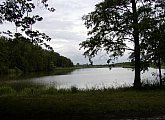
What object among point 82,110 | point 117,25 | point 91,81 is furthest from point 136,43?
point 91,81

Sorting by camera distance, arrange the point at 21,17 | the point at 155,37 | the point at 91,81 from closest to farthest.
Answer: the point at 21,17
the point at 155,37
the point at 91,81

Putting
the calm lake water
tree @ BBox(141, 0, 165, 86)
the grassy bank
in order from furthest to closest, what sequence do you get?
the calm lake water → tree @ BBox(141, 0, 165, 86) → the grassy bank

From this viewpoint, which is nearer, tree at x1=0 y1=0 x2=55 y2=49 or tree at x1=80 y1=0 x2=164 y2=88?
tree at x1=0 y1=0 x2=55 y2=49

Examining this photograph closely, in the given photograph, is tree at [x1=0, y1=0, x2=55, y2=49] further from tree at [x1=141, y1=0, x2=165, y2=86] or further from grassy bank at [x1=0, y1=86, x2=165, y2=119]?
tree at [x1=141, y1=0, x2=165, y2=86]

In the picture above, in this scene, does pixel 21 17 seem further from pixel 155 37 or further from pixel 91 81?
pixel 91 81

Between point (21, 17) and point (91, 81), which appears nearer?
point (21, 17)

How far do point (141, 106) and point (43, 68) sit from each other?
128 meters

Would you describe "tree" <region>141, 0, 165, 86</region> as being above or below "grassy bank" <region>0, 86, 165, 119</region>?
above

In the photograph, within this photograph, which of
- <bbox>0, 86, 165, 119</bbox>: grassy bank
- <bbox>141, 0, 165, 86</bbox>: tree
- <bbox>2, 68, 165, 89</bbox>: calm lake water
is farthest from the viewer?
<bbox>2, 68, 165, 89</bbox>: calm lake water

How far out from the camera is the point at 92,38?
25078 mm

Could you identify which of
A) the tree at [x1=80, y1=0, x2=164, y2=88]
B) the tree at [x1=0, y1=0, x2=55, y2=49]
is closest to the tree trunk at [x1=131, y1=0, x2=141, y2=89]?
the tree at [x1=80, y1=0, x2=164, y2=88]

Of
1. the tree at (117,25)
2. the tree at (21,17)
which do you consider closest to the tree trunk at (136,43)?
the tree at (117,25)

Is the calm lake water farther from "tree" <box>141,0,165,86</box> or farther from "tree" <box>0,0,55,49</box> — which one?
"tree" <box>0,0,55,49</box>

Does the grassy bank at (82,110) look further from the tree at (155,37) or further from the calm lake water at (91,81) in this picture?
the calm lake water at (91,81)
